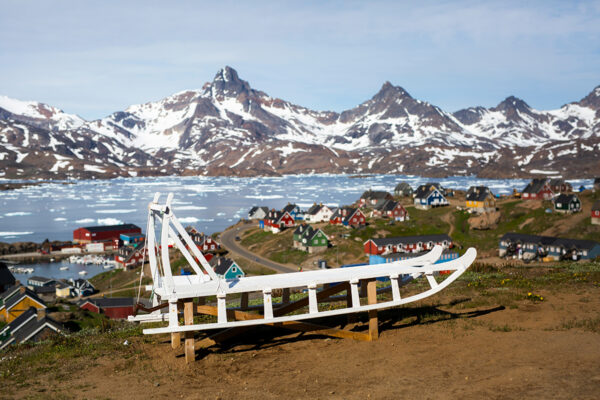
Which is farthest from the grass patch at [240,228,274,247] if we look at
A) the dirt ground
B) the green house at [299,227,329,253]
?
the dirt ground

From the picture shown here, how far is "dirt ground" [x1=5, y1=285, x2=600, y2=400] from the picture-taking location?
973 centimetres

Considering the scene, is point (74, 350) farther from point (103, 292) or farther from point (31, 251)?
point (31, 251)

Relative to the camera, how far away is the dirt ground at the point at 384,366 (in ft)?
31.9

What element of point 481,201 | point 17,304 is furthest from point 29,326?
point 481,201

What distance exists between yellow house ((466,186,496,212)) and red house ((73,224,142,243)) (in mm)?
76134

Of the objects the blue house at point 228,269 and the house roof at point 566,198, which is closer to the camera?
the blue house at point 228,269

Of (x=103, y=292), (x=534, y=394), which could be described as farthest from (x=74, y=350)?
(x=103, y=292)

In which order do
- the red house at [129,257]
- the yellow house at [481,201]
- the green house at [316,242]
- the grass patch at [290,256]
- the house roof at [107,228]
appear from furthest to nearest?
the house roof at [107,228] → the yellow house at [481,201] → the red house at [129,257] → the green house at [316,242] → the grass patch at [290,256]

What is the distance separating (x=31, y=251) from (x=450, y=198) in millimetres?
99109

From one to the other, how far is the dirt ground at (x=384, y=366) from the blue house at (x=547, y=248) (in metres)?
55.1

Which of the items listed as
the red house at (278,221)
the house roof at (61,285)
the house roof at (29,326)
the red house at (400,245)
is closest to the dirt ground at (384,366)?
the house roof at (29,326)

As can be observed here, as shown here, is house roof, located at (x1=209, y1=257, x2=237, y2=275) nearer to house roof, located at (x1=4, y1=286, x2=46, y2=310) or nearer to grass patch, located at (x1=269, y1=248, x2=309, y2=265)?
grass patch, located at (x1=269, y1=248, x2=309, y2=265)

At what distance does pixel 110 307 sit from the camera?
56.9 metres

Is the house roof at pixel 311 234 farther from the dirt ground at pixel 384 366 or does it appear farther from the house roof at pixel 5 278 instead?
the dirt ground at pixel 384 366
